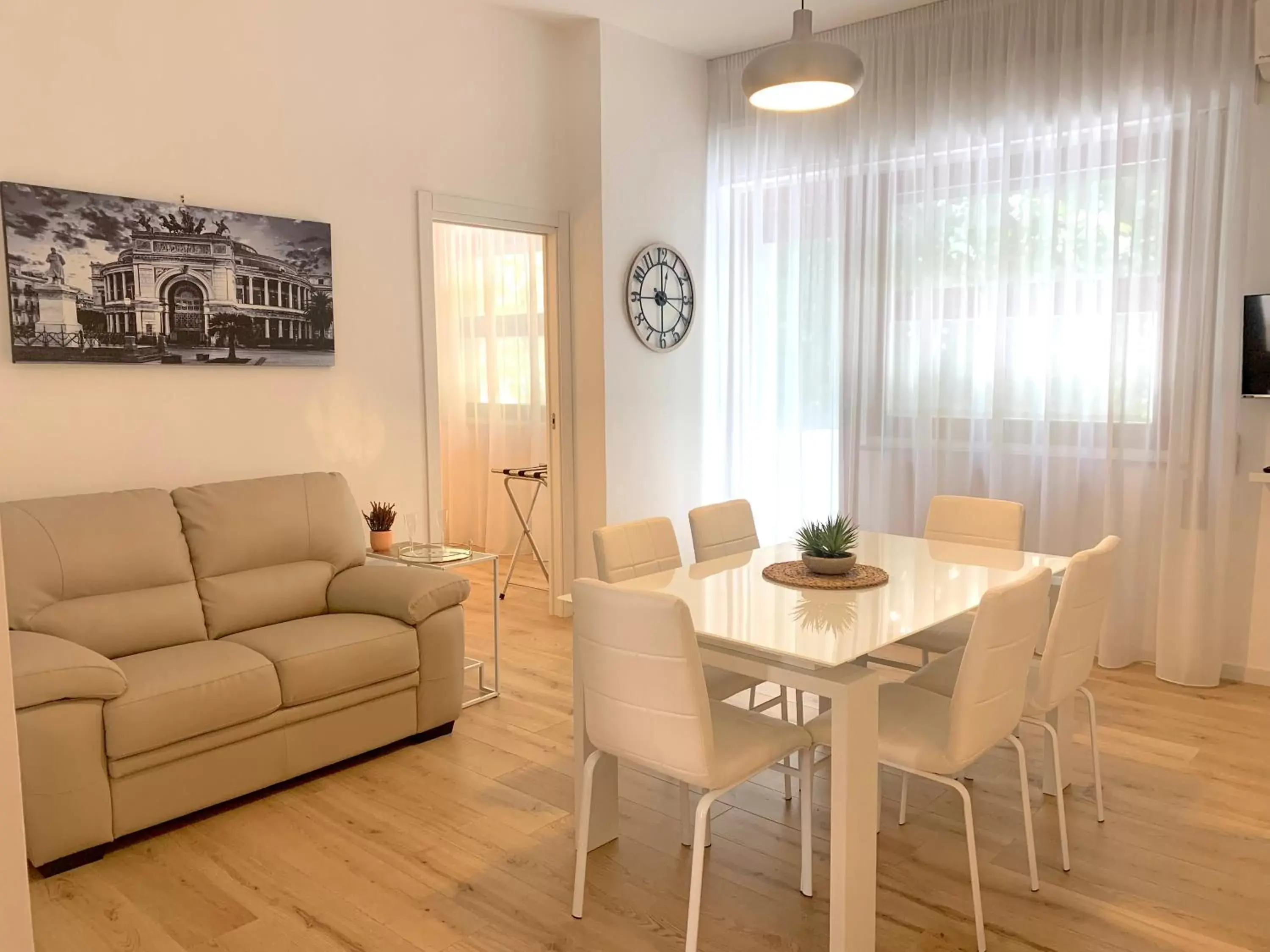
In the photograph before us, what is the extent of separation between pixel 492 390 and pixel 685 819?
183 inches

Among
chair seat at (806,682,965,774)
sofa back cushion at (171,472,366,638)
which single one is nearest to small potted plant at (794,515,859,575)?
chair seat at (806,682,965,774)

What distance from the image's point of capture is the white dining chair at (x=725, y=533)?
3496mm

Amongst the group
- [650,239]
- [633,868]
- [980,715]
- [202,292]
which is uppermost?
[650,239]

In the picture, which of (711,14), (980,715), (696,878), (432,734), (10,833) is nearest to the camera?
(10,833)

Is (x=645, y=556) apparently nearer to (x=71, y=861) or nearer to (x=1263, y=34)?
(x=71, y=861)

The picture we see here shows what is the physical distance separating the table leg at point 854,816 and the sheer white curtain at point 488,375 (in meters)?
4.67

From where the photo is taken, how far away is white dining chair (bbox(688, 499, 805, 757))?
350cm

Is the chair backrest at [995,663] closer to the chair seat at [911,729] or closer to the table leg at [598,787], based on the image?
the chair seat at [911,729]

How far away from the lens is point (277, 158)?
3.99 meters

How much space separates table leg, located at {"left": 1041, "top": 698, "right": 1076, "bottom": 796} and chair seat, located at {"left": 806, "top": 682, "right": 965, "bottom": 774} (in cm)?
55

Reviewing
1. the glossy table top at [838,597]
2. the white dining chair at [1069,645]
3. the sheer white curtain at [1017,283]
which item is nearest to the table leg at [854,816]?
the glossy table top at [838,597]

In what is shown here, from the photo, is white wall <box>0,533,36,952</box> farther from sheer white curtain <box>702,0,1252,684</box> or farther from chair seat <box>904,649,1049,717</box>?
sheer white curtain <box>702,0,1252,684</box>

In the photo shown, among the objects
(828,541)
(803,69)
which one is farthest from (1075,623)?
(803,69)

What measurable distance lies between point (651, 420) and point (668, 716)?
341 centimetres
